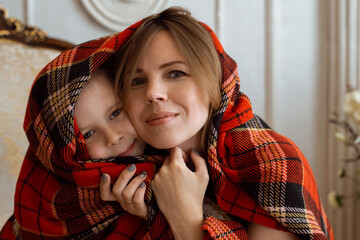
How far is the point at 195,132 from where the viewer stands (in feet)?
2.99

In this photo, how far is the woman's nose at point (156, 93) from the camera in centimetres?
86

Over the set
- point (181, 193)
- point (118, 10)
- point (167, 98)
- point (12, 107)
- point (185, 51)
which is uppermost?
point (118, 10)

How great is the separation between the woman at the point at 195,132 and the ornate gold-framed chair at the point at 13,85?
66cm

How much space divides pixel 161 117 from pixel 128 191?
20 cm

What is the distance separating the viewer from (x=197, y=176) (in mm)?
913

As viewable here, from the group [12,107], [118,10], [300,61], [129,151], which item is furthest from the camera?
[300,61]

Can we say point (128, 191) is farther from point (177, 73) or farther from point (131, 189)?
point (177, 73)

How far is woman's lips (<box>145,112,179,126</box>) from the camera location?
0.88 meters

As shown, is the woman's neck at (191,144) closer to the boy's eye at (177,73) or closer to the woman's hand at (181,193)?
the woman's hand at (181,193)

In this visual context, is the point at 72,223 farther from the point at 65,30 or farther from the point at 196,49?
the point at 65,30

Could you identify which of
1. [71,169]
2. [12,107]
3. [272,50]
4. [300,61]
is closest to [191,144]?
[71,169]

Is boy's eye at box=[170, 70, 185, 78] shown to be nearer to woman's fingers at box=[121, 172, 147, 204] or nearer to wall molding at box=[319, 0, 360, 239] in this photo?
woman's fingers at box=[121, 172, 147, 204]

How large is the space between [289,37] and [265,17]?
21 cm

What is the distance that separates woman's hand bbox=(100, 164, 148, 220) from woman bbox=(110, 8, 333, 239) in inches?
0.4
